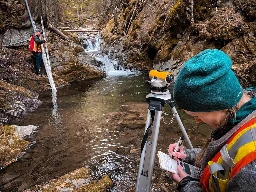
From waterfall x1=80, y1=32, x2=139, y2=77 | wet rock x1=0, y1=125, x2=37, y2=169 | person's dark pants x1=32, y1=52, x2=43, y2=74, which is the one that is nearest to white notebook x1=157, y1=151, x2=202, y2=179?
wet rock x1=0, y1=125, x2=37, y2=169

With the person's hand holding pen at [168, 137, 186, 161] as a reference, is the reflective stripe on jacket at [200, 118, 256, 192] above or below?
above

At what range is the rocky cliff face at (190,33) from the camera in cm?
972

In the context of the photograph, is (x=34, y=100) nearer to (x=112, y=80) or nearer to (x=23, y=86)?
(x=23, y=86)

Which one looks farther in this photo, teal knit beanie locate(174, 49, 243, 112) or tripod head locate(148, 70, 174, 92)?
tripod head locate(148, 70, 174, 92)

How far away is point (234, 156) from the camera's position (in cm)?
122

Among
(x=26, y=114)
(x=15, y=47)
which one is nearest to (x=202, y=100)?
(x=26, y=114)

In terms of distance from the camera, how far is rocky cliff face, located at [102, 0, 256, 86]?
383 inches

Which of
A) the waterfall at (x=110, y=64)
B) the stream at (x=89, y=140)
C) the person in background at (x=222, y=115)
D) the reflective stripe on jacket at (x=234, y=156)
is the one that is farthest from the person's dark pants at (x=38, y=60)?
the reflective stripe on jacket at (x=234, y=156)

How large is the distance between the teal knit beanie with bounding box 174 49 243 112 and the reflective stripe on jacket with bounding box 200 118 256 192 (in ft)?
0.65

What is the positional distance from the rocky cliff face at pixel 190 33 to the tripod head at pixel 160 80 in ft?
19.6

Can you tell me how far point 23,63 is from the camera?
11.2m

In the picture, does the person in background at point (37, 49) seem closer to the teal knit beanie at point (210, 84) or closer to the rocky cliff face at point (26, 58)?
the rocky cliff face at point (26, 58)

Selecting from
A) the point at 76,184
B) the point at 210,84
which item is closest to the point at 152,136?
the point at 210,84

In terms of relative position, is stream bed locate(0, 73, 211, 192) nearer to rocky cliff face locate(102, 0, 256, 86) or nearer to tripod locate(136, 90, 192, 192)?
tripod locate(136, 90, 192, 192)
